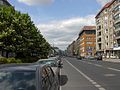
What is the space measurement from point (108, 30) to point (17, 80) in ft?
383

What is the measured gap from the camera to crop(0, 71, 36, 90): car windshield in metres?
6.36

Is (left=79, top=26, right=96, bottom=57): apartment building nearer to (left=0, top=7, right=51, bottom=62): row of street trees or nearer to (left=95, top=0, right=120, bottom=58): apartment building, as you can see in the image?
(left=95, top=0, right=120, bottom=58): apartment building

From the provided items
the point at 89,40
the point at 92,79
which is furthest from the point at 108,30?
the point at 92,79

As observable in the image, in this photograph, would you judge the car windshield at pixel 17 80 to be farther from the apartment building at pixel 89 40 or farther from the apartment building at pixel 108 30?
the apartment building at pixel 89 40

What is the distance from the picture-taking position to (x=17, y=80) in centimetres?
659

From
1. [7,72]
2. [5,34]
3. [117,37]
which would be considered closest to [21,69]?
[7,72]

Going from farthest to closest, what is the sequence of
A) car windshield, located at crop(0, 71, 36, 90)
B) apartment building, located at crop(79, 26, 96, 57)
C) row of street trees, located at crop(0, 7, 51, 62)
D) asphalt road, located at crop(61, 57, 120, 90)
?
apartment building, located at crop(79, 26, 96, 57) → row of street trees, located at crop(0, 7, 51, 62) → asphalt road, located at crop(61, 57, 120, 90) → car windshield, located at crop(0, 71, 36, 90)

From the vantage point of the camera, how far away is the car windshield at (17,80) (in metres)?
6.36

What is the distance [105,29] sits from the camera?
12694 centimetres

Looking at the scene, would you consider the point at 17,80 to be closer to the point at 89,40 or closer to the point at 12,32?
the point at 12,32

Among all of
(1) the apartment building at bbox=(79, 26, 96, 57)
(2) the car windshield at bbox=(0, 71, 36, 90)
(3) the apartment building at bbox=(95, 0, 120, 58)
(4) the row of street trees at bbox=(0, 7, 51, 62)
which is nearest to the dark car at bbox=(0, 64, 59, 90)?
(2) the car windshield at bbox=(0, 71, 36, 90)

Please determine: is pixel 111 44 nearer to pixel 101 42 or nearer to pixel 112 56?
pixel 112 56

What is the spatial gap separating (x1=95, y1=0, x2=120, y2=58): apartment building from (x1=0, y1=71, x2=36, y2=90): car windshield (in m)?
96.1

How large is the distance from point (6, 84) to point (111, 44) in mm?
110575
